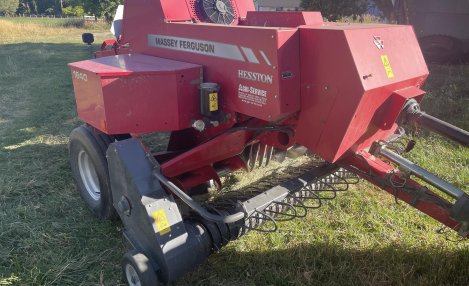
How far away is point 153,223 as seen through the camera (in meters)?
2.23

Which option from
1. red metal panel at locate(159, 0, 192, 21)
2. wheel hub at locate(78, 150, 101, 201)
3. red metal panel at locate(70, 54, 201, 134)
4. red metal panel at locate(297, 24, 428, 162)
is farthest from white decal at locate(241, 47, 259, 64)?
wheel hub at locate(78, 150, 101, 201)

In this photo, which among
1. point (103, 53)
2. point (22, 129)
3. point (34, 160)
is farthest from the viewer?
point (22, 129)

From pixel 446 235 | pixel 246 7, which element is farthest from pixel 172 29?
pixel 446 235

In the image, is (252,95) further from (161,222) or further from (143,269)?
(143,269)

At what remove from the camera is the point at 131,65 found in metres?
2.68

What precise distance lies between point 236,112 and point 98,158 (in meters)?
1.13

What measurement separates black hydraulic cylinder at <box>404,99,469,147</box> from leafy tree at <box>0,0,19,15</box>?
66300 millimetres

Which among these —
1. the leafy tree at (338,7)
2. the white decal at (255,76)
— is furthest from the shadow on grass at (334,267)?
the leafy tree at (338,7)

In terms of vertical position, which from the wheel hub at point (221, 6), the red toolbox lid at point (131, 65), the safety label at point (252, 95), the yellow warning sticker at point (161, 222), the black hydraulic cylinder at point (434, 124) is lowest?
the yellow warning sticker at point (161, 222)

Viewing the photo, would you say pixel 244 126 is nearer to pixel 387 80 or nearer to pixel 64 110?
pixel 387 80

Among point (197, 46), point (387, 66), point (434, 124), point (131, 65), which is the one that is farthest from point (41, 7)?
point (434, 124)

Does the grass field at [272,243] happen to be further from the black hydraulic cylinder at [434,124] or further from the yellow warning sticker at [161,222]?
the black hydraulic cylinder at [434,124]

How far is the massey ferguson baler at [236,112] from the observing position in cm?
204

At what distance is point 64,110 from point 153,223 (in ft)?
15.4
